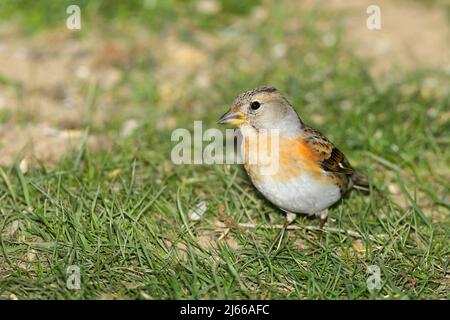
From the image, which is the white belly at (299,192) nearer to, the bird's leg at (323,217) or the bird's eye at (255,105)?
the bird's leg at (323,217)

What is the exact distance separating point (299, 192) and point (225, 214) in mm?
685

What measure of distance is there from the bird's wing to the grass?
0.40 meters

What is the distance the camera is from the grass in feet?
13.3

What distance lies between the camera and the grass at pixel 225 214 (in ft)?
13.3

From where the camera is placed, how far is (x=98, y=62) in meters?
7.25

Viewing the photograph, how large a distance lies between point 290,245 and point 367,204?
0.85m

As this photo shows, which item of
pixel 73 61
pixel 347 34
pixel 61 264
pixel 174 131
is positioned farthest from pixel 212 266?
pixel 347 34

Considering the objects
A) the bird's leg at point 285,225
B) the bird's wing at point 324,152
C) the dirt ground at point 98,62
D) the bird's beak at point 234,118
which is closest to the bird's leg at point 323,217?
the bird's leg at point 285,225
